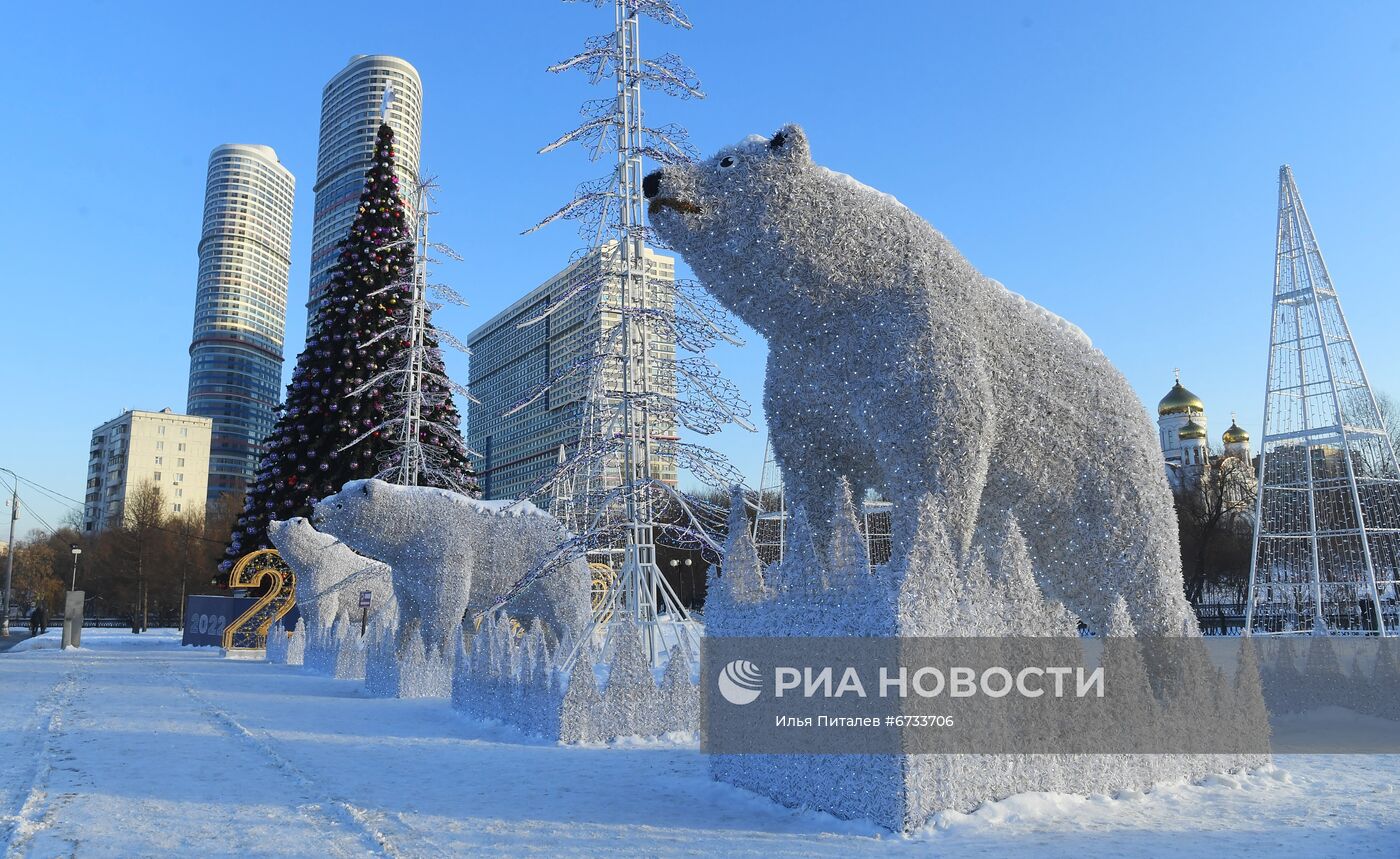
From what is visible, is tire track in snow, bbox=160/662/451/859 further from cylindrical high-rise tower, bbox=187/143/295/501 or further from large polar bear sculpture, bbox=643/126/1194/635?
cylindrical high-rise tower, bbox=187/143/295/501

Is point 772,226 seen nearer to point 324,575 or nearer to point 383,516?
point 383,516

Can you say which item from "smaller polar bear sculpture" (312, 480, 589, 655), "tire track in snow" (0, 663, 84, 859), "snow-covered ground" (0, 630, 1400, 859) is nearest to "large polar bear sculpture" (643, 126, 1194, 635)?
"snow-covered ground" (0, 630, 1400, 859)

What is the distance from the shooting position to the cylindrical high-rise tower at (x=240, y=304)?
8419cm

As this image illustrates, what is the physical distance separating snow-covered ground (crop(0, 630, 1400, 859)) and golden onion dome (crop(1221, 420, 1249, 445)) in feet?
145

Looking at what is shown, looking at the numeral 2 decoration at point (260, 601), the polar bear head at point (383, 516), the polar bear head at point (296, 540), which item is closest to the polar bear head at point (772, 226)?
the polar bear head at point (383, 516)

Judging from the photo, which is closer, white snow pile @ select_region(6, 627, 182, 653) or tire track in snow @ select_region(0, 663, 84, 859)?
tire track in snow @ select_region(0, 663, 84, 859)

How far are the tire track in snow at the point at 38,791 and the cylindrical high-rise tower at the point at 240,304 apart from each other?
79.4m

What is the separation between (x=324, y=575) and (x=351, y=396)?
384 centimetres

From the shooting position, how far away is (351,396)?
61.3 feet

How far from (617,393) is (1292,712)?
7.17 meters

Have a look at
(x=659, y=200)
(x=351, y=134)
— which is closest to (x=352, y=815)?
(x=659, y=200)

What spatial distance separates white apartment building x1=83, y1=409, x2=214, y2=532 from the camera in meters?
73.0

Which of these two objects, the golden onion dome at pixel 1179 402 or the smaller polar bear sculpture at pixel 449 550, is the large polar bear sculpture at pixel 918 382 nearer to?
the smaller polar bear sculpture at pixel 449 550

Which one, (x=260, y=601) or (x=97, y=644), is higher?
(x=260, y=601)
